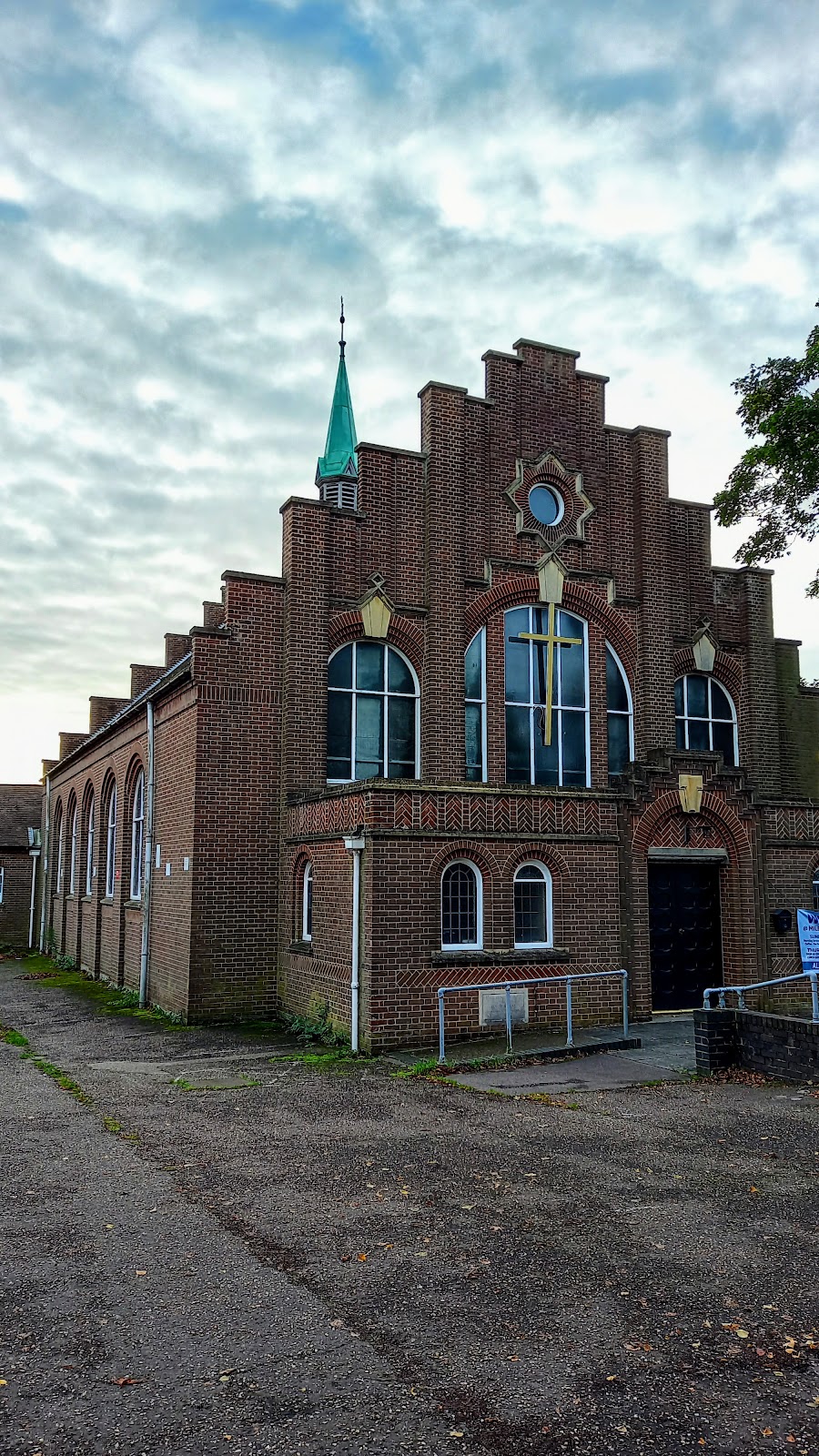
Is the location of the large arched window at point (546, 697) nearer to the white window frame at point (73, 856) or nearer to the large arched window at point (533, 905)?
the large arched window at point (533, 905)

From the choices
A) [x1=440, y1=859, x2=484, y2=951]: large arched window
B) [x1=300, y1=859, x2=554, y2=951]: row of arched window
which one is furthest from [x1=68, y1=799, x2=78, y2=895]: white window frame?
[x1=440, y1=859, x2=484, y2=951]: large arched window

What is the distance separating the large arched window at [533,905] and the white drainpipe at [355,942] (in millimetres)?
2482

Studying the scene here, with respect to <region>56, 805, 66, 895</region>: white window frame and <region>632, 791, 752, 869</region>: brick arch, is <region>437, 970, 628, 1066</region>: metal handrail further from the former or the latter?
<region>56, 805, 66, 895</region>: white window frame

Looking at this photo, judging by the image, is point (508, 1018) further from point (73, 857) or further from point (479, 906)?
point (73, 857)

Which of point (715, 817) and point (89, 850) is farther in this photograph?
point (89, 850)

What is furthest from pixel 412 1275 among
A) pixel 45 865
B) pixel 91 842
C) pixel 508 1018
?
pixel 45 865

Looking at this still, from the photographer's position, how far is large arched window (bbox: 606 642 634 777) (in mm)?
19281

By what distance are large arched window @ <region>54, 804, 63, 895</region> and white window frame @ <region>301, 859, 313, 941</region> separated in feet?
64.0

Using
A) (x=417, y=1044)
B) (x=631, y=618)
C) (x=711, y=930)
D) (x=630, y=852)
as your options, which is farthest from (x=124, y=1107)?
(x=631, y=618)

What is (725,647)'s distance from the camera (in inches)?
815

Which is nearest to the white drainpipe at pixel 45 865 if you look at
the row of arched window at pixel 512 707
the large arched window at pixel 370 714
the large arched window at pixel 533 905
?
the large arched window at pixel 370 714

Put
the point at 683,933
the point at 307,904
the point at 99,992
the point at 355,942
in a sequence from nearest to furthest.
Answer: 1. the point at 355,942
2. the point at 307,904
3. the point at 683,933
4. the point at 99,992

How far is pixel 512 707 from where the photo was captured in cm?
1838

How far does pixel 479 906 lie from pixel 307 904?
10.4ft
